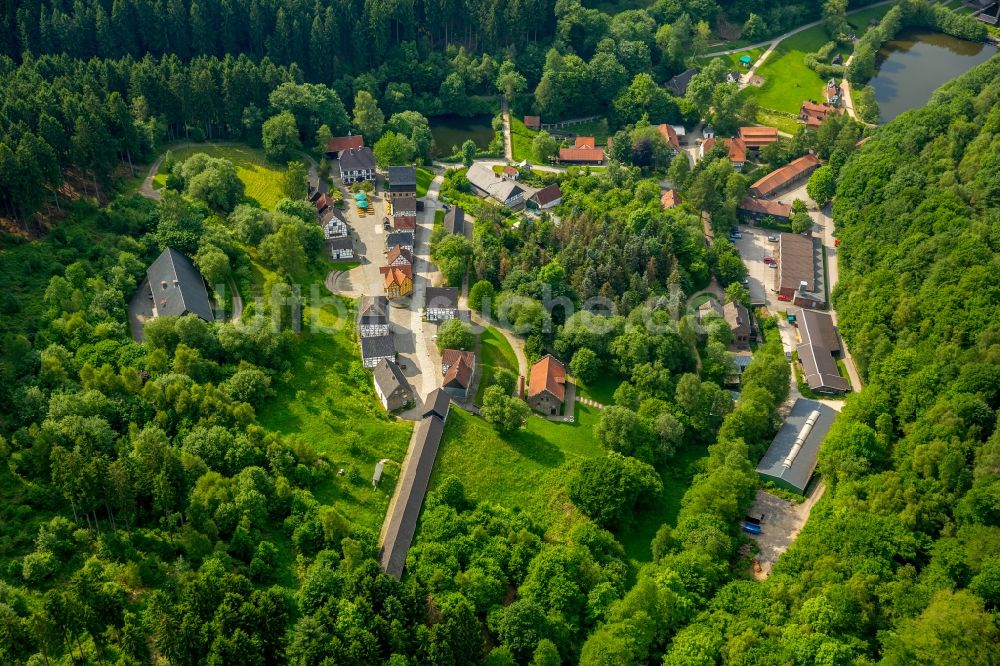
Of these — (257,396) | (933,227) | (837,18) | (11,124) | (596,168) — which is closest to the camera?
(257,396)

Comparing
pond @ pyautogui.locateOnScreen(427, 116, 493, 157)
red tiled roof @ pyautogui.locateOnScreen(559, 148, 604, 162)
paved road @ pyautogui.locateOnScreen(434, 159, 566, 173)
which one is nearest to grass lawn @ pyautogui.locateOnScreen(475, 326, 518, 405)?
paved road @ pyautogui.locateOnScreen(434, 159, 566, 173)

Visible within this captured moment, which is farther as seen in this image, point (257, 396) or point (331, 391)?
point (331, 391)

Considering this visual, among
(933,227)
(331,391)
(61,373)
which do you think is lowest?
(331,391)

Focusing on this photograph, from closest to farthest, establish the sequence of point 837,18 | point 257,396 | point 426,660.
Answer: point 426,660 < point 257,396 < point 837,18

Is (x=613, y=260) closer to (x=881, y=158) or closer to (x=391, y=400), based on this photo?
(x=391, y=400)

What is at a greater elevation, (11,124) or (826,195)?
(11,124)

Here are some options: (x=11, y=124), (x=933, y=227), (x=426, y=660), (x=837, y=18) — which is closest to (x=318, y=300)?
(x=11, y=124)
